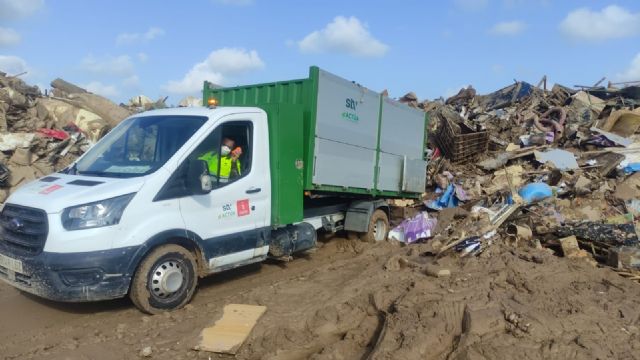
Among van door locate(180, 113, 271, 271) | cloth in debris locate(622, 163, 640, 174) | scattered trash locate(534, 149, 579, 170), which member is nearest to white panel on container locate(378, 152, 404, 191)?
van door locate(180, 113, 271, 271)

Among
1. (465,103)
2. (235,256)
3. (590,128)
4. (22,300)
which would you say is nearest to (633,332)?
(235,256)

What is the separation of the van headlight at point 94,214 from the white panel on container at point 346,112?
3.17 meters

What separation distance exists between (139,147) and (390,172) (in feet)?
16.5

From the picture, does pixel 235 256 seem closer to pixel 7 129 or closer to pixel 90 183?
pixel 90 183

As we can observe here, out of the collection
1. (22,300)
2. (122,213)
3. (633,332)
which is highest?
(122,213)

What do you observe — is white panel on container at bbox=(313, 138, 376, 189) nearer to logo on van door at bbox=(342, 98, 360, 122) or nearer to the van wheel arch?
logo on van door at bbox=(342, 98, 360, 122)

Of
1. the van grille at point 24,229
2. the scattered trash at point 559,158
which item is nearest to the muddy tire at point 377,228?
the van grille at point 24,229

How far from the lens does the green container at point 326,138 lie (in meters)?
6.91

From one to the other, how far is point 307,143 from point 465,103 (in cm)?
1544

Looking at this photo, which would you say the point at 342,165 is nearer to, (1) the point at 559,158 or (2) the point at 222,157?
(2) the point at 222,157

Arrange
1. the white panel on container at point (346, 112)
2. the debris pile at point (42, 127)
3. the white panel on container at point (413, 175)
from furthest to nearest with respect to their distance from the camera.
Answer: the debris pile at point (42, 127) → the white panel on container at point (413, 175) → the white panel on container at point (346, 112)

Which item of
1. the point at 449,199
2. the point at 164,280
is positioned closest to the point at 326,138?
the point at 164,280

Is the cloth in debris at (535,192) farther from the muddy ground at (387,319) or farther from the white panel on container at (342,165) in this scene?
the muddy ground at (387,319)

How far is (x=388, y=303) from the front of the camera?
17.7ft
